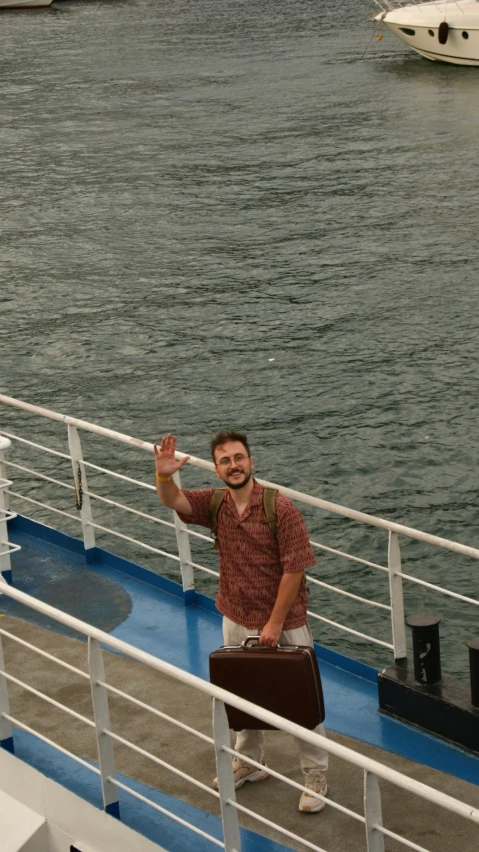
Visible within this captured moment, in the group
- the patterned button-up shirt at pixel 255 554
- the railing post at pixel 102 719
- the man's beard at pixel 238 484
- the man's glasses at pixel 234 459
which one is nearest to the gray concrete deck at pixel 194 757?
the railing post at pixel 102 719

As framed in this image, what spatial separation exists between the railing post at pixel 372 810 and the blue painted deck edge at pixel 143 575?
2.44 metres

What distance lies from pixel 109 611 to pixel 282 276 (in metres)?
17.7

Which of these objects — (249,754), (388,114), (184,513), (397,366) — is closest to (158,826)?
(249,754)

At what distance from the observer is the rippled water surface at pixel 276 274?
679 inches

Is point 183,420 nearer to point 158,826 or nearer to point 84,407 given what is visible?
point 84,407

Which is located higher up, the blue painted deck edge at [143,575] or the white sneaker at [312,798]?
the white sneaker at [312,798]

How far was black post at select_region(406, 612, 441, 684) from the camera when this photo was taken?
644 centimetres

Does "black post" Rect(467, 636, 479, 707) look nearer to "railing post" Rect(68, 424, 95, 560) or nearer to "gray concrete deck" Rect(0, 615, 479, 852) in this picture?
"gray concrete deck" Rect(0, 615, 479, 852)

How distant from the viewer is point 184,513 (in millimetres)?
5645

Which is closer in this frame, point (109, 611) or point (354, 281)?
point (109, 611)

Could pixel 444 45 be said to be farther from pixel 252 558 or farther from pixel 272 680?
pixel 272 680

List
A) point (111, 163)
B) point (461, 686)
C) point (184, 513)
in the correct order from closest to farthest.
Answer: point (184, 513)
point (461, 686)
point (111, 163)

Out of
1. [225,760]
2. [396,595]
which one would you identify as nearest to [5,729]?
[225,760]

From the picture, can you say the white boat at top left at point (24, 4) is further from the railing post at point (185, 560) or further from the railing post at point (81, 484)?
the railing post at point (185, 560)
